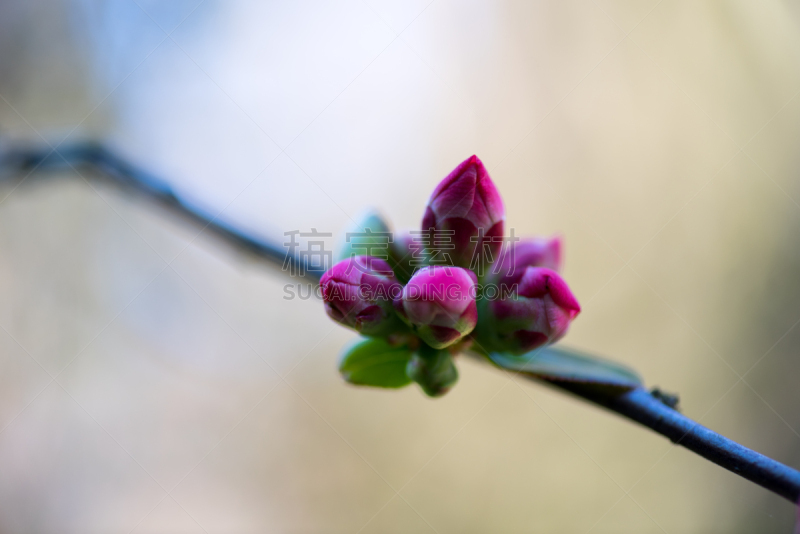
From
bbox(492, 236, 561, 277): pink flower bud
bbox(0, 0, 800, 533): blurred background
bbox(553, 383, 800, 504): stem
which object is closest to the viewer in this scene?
bbox(553, 383, 800, 504): stem

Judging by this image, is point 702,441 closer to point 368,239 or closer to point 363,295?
point 363,295

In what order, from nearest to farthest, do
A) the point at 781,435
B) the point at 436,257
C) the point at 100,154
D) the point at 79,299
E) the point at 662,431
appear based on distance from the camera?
1. the point at 662,431
2. the point at 436,257
3. the point at 100,154
4. the point at 781,435
5. the point at 79,299

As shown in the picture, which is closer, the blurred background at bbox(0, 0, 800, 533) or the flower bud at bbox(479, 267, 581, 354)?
the flower bud at bbox(479, 267, 581, 354)

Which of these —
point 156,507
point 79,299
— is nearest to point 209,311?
point 79,299

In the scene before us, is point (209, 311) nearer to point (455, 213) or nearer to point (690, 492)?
point (455, 213)

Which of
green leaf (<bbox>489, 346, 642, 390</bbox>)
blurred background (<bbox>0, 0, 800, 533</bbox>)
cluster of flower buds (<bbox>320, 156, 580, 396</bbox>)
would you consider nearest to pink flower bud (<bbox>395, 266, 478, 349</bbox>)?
cluster of flower buds (<bbox>320, 156, 580, 396</bbox>)

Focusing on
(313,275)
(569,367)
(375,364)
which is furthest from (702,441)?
(313,275)

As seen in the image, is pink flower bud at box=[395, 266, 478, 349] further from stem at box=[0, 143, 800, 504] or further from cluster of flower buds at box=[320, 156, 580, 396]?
stem at box=[0, 143, 800, 504]
